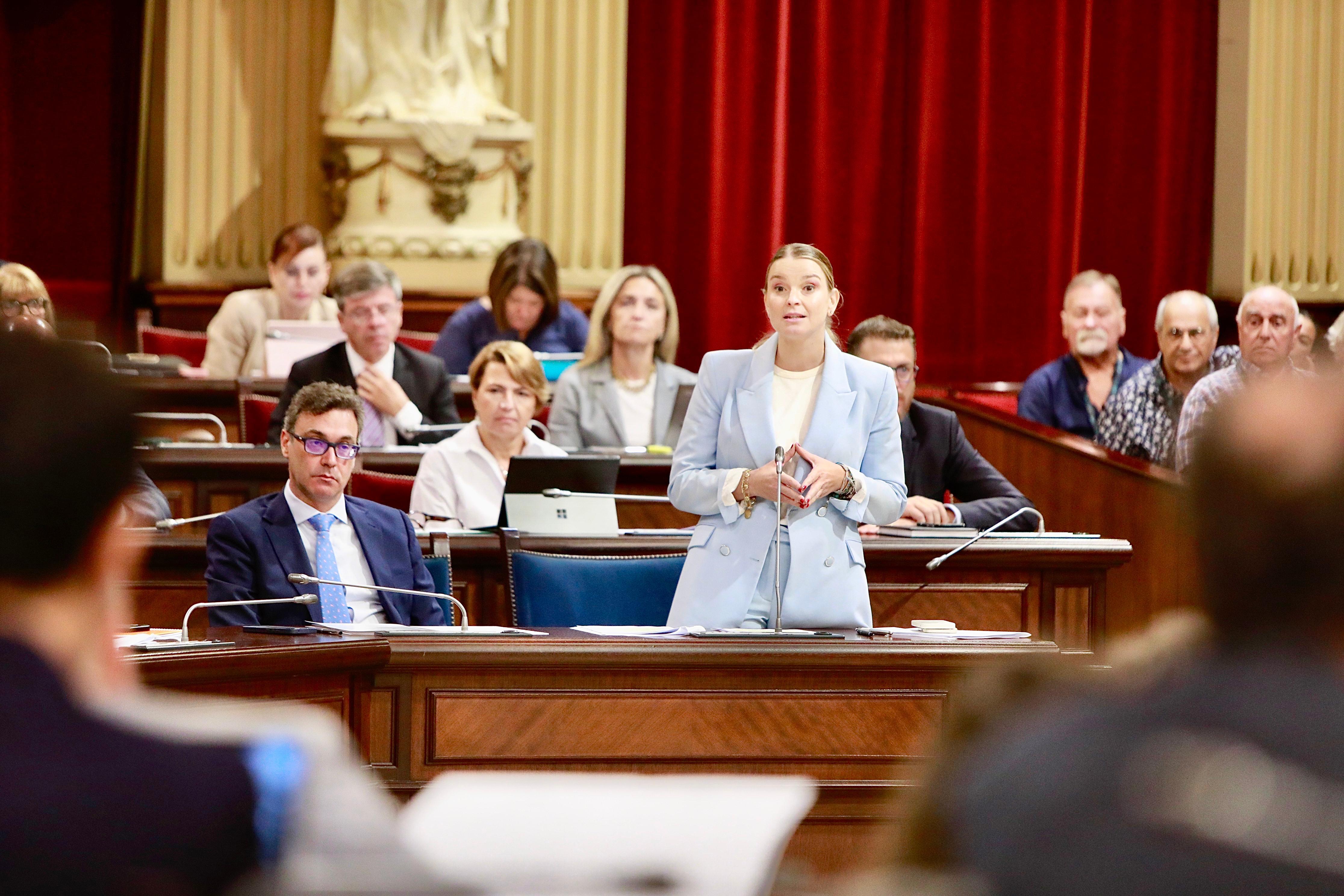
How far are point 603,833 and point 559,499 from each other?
333cm

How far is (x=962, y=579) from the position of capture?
452 centimetres

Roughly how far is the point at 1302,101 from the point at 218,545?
6843mm

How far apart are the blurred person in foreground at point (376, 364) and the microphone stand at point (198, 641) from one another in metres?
2.13

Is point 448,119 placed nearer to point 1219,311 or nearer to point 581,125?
point 581,125

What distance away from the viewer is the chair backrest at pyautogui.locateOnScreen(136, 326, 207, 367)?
23.8 feet

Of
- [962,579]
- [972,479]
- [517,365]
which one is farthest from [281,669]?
[972,479]

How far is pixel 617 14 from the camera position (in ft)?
28.5

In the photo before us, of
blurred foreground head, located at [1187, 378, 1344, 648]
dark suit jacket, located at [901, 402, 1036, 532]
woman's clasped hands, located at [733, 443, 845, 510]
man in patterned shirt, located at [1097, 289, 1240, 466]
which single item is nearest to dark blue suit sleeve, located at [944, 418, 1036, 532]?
dark suit jacket, located at [901, 402, 1036, 532]

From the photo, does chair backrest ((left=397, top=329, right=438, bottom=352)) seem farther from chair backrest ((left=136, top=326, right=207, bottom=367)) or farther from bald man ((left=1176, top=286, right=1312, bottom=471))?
bald man ((left=1176, top=286, right=1312, bottom=471))

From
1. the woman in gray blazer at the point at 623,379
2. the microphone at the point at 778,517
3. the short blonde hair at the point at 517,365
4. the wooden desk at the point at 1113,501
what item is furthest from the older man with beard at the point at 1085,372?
the microphone at the point at 778,517

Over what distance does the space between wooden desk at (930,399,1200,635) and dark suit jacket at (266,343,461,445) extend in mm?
1979

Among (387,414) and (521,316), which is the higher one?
(521,316)

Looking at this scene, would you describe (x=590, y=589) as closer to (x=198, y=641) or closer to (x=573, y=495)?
(x=573, y=495)

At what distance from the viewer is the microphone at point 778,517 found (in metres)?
3.48
